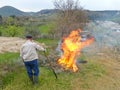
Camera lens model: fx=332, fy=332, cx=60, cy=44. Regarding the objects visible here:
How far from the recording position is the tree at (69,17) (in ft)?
105

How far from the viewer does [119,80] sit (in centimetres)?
1614

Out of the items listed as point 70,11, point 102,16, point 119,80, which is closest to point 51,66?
point 119,80

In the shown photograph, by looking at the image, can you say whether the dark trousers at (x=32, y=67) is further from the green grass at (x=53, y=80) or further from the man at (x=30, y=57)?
the green grass at (x=53, y=80)

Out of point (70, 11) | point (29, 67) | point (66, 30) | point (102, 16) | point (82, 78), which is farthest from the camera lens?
point (102, 16)

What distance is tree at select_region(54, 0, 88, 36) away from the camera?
32.1 m

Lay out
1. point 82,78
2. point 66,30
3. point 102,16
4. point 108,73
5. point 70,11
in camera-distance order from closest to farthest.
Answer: point 82,78, point 108,73, point 66,30, point 70,11, point 102,16

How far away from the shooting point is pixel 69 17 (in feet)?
111

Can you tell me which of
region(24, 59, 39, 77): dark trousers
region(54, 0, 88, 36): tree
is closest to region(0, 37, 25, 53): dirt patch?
region(54, 0, 88, 36): tree

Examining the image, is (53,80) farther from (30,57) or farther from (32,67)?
(30,57)

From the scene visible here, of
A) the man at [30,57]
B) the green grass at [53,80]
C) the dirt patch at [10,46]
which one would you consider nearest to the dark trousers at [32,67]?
the man at [30,57]

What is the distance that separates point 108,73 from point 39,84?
14.9 feet

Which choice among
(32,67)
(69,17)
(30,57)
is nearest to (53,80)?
(32,67)

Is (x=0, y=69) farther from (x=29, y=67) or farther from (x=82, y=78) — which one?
(x=82, y=78)

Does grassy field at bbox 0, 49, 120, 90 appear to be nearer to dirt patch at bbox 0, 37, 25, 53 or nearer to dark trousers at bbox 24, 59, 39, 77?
dark trousers at bbox 24, 59, 39, 77
